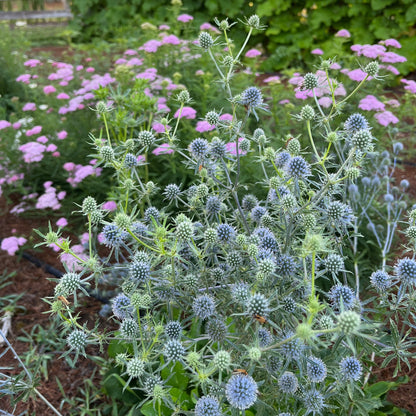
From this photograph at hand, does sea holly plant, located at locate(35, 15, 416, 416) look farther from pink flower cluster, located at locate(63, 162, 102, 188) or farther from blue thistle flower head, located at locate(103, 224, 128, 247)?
pink flower cluster, located at locate(63, 162, 102, 188)

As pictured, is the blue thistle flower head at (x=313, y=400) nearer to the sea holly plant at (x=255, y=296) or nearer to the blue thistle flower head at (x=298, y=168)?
the sea holly plant at (x=255, y=296)

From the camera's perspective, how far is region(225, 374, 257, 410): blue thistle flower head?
1.35 meters

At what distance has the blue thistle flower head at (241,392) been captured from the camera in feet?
4.42

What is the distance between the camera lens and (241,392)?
→ 4.47 feet

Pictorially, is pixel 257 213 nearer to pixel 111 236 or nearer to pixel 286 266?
pixel 286 266

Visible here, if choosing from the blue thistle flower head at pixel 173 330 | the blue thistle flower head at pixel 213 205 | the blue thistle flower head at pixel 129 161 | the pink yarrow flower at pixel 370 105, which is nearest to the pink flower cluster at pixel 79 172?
the blue thistle flower head at pixel 129 161

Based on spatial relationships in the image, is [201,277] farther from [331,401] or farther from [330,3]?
[330,3]

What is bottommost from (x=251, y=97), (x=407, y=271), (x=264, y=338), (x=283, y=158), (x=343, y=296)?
(x=264, y=338)

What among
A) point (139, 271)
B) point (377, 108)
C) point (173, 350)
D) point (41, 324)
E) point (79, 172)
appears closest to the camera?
point (173, 350)

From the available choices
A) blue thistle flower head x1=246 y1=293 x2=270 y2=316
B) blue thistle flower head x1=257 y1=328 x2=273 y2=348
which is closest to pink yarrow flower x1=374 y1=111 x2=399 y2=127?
blue thistle flower head x1=257 y1=328 x2=273 y2=348

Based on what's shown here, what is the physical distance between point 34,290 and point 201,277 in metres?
2.04

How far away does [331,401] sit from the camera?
77.4 inches

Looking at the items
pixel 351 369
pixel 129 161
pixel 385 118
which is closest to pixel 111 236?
pixel 129 161

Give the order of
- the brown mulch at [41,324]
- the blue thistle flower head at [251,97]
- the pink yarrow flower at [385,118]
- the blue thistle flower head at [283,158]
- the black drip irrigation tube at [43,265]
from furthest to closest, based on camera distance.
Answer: the black drip irrigation tube at [43,265] → the pink yarrow flower at [385,118] → the brown mulch at [41,324] → the blue thistle flower head at [283,158] → the blue thistle flower head at [251,97]
